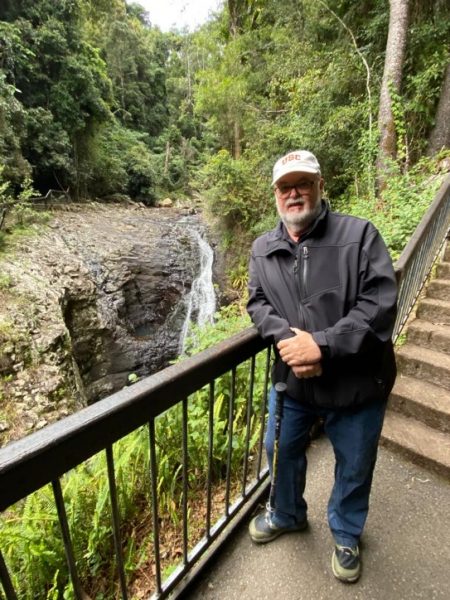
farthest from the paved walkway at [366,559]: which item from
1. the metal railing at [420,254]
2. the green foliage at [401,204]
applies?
the green foliage at [401,204]

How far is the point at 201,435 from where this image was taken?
2.56m

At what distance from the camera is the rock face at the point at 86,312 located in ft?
18.0

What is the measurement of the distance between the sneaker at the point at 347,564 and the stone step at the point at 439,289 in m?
2.64

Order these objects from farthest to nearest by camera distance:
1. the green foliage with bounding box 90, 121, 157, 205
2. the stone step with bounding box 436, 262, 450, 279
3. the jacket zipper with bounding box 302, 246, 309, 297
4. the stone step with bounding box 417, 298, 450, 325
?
the green foliage with bounding box 90, 121, 157, 205 < the stone step with bounding box 436, 262, 450, 279 < the stone step with bounding box 417, 298, 450, 325 < the jacket zipper with bounding box 302, 246, 309, 297

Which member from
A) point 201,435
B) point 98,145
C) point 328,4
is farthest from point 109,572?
point 98,145

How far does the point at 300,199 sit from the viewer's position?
1461 millimetres

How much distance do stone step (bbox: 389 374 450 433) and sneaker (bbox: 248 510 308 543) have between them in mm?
1336

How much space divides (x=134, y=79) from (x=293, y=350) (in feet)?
141

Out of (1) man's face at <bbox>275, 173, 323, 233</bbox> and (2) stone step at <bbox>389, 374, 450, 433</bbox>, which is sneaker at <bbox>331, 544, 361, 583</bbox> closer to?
(2) stone step at <bbox>389, 374, 450, 433</bbox>

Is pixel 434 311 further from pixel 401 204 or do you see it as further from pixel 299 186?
pixel 401 204

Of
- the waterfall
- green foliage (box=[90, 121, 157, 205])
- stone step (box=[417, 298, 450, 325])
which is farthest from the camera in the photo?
green foliage (box=[90, 121, 157, 205])

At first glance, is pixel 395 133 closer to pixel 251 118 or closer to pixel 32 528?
pixel 251 118

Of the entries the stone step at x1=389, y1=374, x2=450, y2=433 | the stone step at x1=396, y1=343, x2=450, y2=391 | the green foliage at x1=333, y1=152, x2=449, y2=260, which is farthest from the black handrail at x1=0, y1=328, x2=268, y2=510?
the green foliage at x1=333, y1=152, x2=449, y2=260

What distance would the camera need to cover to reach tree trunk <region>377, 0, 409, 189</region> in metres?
6.10
